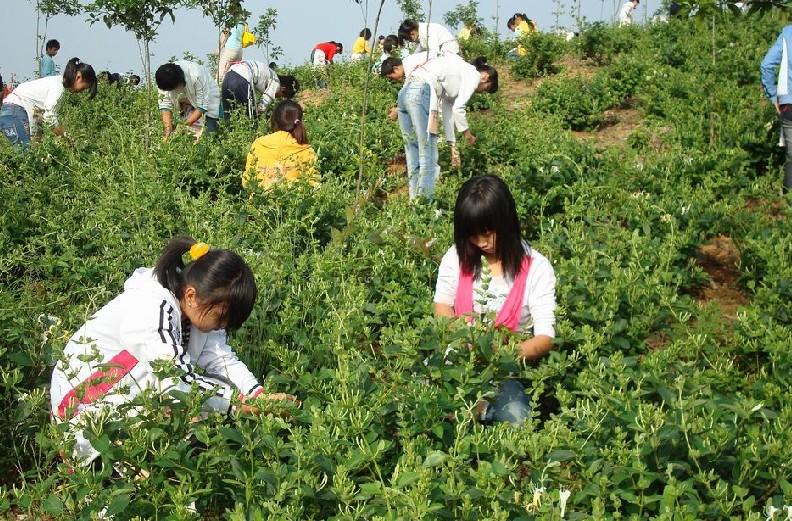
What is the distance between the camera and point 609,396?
9.28 ft

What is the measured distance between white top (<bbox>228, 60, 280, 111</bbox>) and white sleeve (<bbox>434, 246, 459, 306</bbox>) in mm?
4979

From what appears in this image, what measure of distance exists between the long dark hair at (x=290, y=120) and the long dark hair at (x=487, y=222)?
289 cm

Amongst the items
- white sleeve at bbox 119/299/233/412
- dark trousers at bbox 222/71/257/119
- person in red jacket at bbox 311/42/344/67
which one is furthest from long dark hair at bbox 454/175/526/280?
person in red jacket at bbox 311/42/344/67

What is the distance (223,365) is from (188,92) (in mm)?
4949

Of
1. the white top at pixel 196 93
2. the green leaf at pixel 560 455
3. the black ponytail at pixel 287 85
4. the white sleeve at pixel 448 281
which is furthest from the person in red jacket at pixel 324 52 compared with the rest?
the green leaf at pixel 560 455

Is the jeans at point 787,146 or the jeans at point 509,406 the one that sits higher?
the jeans at point 787,146

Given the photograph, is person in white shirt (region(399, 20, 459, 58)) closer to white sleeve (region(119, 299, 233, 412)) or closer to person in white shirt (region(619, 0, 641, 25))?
white sleeve (region(119, 299, 233, 412))

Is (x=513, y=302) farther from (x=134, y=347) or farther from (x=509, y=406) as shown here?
(x=134, y=347)

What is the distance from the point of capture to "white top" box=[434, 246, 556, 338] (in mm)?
3639

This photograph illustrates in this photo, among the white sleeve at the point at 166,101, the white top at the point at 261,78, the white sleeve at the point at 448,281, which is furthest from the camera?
the white top at the point at 261,78

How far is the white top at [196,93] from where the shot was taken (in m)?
7.80

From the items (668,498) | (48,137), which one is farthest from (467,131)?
(668,498)

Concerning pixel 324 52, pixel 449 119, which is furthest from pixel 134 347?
pixel 324 52

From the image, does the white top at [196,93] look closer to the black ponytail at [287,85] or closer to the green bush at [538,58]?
the black ponytail at [287,85]
